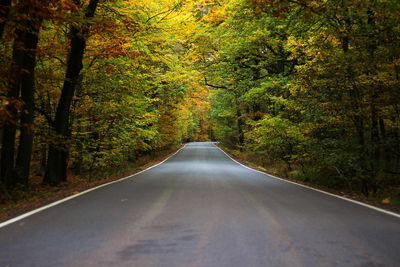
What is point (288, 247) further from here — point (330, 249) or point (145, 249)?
point (145, 249)

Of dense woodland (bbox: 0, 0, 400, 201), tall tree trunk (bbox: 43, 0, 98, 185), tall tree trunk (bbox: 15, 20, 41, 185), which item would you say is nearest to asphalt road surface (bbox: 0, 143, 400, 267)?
dense woodland (bbox: 0, 0, 400, 201)

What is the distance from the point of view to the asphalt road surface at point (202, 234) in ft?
10.5

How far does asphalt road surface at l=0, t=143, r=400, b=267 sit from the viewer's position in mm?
3189

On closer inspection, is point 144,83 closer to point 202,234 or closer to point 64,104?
point 64,104

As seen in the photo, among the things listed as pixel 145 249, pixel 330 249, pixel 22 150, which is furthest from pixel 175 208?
pixel 22 150

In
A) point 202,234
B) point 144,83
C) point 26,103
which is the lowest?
point 202,234

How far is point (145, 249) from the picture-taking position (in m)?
3.47

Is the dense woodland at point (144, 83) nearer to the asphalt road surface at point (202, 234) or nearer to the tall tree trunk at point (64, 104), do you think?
the tall tree trunk at point (64, 104)

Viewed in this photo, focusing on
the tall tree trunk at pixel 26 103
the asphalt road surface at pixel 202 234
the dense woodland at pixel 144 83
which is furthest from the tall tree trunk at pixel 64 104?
the asphalt road surface at pixel 202 234

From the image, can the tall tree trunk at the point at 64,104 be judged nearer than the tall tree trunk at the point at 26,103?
No

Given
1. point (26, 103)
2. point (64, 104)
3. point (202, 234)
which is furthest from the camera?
point (64, 104)

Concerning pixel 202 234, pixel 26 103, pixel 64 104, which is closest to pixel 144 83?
pixel 64 104

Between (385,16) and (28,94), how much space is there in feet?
33.0

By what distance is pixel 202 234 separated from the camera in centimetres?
407
